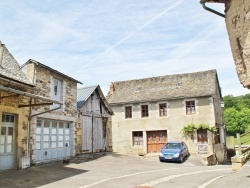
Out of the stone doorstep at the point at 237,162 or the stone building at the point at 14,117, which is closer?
the stone doorstep at the point at 237,162

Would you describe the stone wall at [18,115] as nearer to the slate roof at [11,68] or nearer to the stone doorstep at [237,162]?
the slate roof at [11,68]

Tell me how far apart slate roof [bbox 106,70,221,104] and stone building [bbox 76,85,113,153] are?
724 cm

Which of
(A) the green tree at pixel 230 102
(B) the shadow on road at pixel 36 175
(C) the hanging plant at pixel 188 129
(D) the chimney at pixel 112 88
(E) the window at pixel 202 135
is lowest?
(B) the shadow on road at pixel 36 175

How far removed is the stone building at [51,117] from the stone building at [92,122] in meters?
0.89

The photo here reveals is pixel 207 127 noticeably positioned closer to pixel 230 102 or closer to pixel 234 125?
pixel 234 125

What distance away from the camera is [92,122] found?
57.1ft

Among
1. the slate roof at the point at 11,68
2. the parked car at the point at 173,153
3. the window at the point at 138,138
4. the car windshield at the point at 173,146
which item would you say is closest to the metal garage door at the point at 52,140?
the slate roof at the point at 11,68

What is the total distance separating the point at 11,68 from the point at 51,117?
10.4ft

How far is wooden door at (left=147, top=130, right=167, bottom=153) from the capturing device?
951 inches

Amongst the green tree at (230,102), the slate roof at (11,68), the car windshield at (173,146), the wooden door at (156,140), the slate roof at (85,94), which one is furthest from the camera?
the green tree at (230,102)

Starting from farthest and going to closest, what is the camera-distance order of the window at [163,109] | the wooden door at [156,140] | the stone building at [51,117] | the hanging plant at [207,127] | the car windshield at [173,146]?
the window at [163,109] < the wooden door at [156,140] < the hanging plant at [207,127] < the car windshield at [173,146] < the stone building at [51,117]

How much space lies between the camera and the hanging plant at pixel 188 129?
2262 cm

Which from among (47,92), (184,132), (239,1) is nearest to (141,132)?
(184,132)

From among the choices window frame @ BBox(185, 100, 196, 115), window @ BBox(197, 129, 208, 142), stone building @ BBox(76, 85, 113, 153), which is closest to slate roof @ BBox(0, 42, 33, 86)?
stone building @ BBox(76, 85, 113, 153)
